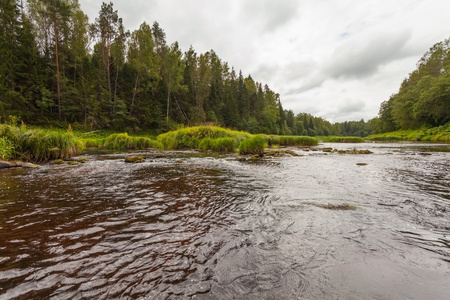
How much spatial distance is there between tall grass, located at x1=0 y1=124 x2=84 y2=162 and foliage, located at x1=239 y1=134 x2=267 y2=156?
33.7 ft

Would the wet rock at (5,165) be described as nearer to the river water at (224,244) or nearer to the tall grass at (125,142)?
the river water at (224,244)

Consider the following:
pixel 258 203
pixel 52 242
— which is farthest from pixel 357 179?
pixel 52 242

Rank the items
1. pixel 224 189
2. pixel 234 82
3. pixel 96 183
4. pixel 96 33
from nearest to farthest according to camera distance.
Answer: pixel 224 189
pixel 96 183
pixel 96 33
pixel 234 82

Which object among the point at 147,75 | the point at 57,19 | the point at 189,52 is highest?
the point at 189,52

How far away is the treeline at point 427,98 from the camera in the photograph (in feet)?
113

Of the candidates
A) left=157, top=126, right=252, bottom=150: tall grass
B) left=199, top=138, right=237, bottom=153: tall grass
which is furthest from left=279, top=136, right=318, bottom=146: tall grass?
left=199, top=138, right=237, bottom=153: tall grass

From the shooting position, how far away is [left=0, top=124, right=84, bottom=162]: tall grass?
25.9ft

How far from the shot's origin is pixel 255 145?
12.9 m

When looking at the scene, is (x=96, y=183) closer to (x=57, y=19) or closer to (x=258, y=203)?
(x=258, y=203)

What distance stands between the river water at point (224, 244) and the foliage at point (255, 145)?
8.56m

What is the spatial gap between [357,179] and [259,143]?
748cm

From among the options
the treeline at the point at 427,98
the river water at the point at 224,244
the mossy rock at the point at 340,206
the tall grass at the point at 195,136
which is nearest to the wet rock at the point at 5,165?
the river water at the point at 224,244

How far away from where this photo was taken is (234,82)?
69.0 m

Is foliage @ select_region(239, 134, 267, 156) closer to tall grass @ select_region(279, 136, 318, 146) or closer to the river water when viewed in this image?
the river water
